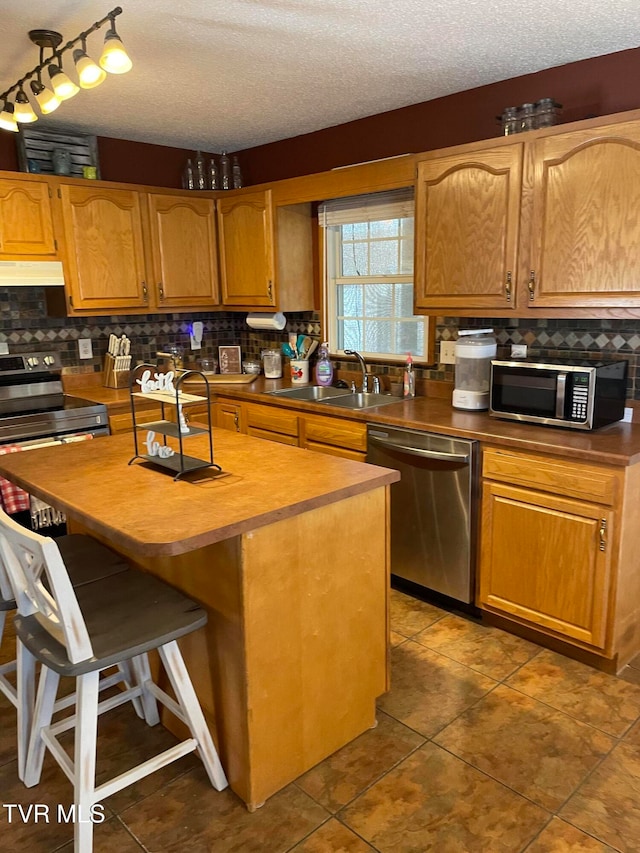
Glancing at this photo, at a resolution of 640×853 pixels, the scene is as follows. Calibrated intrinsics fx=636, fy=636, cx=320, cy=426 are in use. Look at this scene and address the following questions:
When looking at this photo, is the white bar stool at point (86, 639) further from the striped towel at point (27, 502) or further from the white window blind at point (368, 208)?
the white window blind at point (368, 208)

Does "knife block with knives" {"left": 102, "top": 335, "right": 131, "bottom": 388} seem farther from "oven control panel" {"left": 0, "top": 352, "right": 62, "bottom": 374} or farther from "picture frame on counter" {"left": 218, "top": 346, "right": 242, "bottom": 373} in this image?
"picture frame on counter" {"left": 218, "top": 346, "right": 242, "bottom": 373}

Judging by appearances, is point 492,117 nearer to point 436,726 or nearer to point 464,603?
point 464,603

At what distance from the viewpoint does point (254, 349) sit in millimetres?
4770

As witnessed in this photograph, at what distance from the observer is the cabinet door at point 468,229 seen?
9.01 ft

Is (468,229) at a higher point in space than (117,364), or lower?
higher

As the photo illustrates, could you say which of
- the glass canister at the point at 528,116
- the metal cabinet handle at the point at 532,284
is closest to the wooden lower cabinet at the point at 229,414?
the metal cabinet handle at the point at 532,284

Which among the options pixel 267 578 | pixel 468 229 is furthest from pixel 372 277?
pixel 267 578

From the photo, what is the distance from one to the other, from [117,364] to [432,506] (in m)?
2.27

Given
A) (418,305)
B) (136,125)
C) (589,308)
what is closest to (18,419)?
(136,125)

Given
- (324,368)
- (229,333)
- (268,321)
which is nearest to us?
(324,368)

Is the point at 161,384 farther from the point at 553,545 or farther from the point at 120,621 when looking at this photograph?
the point at 553,545

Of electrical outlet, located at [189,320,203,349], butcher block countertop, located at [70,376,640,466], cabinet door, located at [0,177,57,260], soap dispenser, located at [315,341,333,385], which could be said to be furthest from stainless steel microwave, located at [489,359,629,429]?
cabinet door, located at [0,177,57,260]

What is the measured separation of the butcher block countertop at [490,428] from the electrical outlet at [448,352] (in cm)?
21

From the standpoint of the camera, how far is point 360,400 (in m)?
3.76
